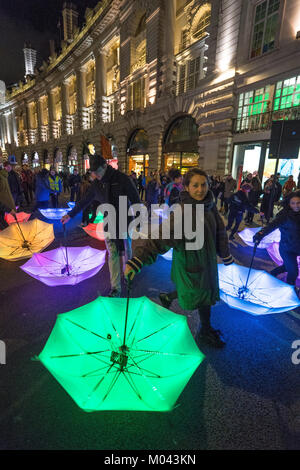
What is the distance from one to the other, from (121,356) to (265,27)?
17.6 m

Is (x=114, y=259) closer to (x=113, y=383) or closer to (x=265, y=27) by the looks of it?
(x=113, y=383)

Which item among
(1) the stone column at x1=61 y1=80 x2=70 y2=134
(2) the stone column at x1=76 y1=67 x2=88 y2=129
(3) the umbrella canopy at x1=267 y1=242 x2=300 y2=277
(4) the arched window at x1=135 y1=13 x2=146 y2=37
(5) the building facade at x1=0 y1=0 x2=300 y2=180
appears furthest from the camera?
(1) the stone column at x1=61 y1=80 x2=70 y2=134

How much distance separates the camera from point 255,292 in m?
3.31

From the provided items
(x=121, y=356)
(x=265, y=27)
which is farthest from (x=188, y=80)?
(x=121, y=356)

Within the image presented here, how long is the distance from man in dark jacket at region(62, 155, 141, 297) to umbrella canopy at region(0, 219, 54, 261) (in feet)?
4.17

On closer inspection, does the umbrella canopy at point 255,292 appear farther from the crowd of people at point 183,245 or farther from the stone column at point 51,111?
the stone column at point 51,111

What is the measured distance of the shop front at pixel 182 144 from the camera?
61.1 feet

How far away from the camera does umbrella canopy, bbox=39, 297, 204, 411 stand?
5.25 feet

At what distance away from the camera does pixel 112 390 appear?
5.48 ft

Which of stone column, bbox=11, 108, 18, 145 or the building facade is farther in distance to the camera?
stone column, bbox=11, 108, 18, 145

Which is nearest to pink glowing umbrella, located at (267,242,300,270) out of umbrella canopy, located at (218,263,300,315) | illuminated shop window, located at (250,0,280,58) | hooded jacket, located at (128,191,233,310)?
umbrella canopy, located at (218,263,300,315)

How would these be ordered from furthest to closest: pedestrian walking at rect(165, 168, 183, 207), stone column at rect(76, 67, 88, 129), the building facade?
stone column at rect(76, 67, 88, 129), the building facade, pedestrian walking at rect(165, 168, 183, 207)

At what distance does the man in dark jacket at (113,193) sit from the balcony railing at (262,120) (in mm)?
12263

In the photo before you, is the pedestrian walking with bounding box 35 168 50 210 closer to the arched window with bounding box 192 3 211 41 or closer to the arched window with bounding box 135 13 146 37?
the arched window with bounding box 192 3 211 41
